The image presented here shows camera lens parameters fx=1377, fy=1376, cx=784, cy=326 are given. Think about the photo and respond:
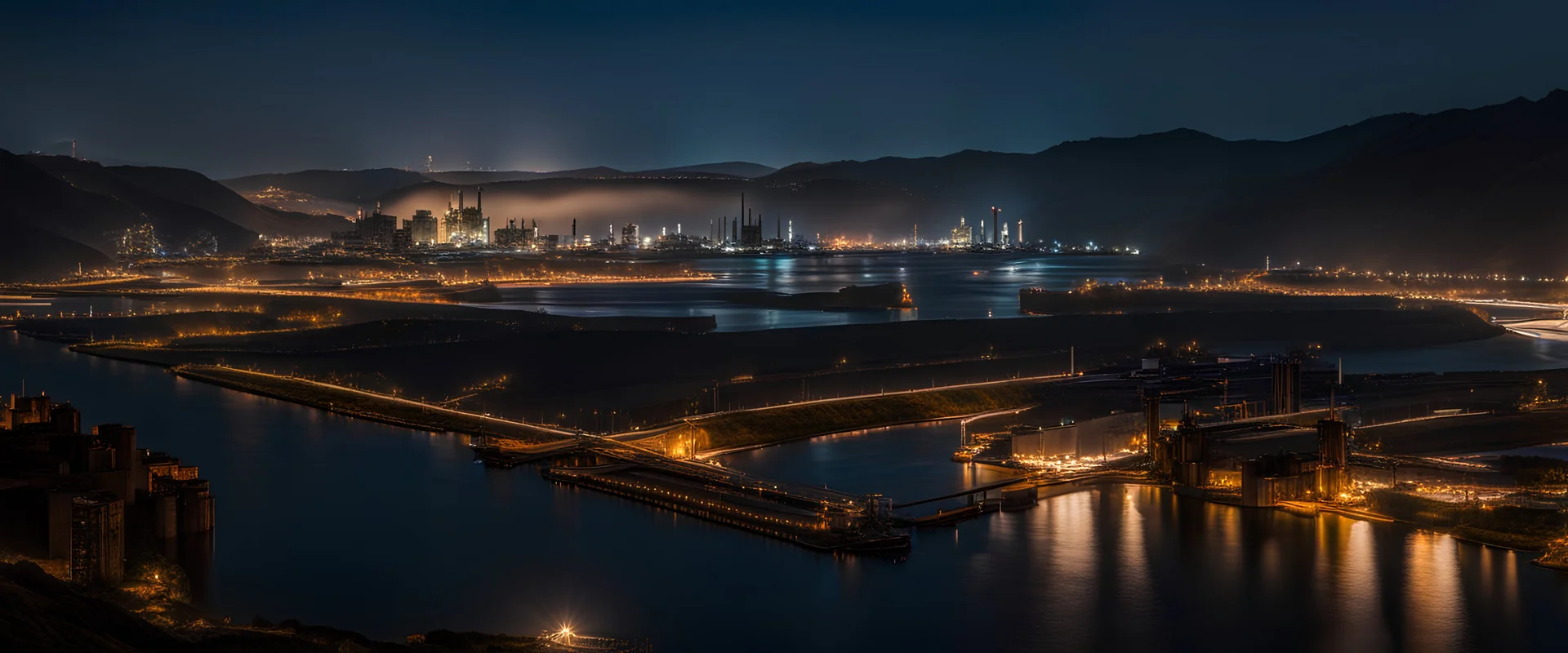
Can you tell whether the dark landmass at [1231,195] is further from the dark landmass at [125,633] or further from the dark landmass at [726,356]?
the dark landmass at [125,633]

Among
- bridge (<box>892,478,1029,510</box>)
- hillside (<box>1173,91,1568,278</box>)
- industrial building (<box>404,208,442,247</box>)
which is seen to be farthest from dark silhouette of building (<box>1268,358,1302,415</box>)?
industrial building (<box>404,208,442,247</box>)

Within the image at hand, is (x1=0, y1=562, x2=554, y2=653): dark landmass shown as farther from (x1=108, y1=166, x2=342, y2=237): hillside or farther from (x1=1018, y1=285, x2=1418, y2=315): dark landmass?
(x1=108, y1=166, x2=342, y2=237): hillside

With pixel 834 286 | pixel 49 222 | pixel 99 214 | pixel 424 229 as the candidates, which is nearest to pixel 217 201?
pixel 99 214

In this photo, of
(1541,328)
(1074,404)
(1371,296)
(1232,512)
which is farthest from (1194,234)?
(1232,512)

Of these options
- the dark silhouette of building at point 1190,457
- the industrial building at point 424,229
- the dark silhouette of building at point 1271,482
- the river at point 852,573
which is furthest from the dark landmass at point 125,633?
the industrial building at point 424,229

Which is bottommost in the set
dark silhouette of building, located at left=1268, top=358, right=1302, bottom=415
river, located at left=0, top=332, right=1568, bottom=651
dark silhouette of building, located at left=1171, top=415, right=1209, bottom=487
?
river, located at left=0, top=332, right=1568, bottom=651

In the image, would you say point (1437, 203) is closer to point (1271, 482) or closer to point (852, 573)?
point (1271, 482)
